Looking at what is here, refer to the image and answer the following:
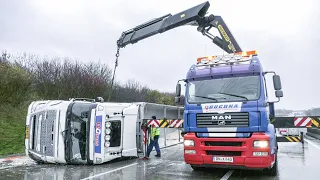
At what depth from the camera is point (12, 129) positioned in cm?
1603

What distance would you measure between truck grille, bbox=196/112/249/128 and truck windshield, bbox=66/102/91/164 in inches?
155

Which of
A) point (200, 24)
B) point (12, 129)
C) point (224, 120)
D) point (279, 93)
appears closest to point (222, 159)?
point (224, 120)

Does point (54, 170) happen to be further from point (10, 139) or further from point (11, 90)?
point (11, 90)

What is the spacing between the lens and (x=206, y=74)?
8.08 metres

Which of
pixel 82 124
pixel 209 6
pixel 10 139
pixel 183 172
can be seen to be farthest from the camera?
pixel 10 139

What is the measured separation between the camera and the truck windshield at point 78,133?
377 inches

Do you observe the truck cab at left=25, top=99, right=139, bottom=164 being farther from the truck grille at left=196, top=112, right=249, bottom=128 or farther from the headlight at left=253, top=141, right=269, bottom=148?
the headlight at left=253, top=141, right=269, bottom=148

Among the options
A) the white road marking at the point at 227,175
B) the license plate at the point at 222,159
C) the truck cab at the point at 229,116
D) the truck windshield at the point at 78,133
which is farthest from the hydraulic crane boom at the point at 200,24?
the license plate at the point at 222,159

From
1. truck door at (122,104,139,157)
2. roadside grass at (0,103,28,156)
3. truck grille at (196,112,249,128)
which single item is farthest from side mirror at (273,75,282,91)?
roadside grass at (0,103,28,156)

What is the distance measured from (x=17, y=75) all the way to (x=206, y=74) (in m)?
13.9

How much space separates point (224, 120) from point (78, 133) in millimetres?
4821

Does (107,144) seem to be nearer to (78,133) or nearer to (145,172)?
(78,133)

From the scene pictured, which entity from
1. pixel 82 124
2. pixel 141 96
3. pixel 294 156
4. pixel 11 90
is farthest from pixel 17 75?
pixel 141 96

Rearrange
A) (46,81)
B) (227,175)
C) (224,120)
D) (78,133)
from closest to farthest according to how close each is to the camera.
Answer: (224,120)
(227,175)
(78,133)
(46,81)
